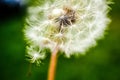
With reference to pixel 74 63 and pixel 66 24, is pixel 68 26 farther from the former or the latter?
pixel 74 63

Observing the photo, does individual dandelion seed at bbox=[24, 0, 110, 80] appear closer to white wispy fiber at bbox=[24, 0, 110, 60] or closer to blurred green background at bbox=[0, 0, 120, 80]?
white wispy fiber at bbox=[24, 0, 110, 60]

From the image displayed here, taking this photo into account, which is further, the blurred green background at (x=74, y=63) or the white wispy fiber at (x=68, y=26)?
the blurred green background at (x=74, y=63)

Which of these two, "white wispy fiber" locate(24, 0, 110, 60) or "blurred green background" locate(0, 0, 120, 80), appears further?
"blurred green background" locate(0, 0, 120, 80)

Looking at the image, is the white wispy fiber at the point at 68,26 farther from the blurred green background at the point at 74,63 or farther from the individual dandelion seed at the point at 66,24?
the blurred green background at the point at 74,63

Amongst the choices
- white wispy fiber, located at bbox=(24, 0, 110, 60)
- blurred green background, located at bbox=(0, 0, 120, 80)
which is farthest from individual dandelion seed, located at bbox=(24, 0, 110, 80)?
blurred green background, located at bbox=(0, 0, 120, 80)

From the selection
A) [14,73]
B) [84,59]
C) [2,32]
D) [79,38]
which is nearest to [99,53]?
[84,59]

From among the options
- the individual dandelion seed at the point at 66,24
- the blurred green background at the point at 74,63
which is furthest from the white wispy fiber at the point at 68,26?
the blurred green background at the point at 74,63

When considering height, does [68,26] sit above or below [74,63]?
below

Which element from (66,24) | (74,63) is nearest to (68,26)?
(66,24)
